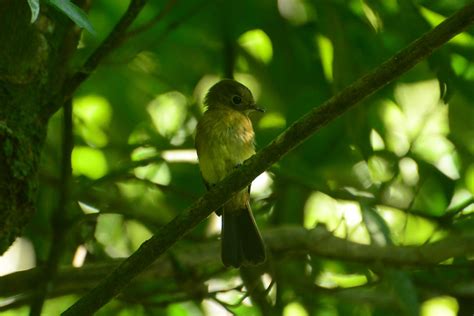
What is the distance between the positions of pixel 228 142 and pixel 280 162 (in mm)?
572

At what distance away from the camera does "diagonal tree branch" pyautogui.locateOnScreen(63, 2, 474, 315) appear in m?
2.51

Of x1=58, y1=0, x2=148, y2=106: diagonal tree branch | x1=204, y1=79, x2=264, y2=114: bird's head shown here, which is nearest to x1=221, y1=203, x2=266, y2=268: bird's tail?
x1=204, y1=79, x2=264, y2=114: bird's head

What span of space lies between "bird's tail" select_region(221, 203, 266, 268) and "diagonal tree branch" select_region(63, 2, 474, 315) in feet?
4.41

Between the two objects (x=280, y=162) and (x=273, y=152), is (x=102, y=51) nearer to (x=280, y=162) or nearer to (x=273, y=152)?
(x=273, y=152)

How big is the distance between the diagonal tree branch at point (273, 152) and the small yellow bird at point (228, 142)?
166cm

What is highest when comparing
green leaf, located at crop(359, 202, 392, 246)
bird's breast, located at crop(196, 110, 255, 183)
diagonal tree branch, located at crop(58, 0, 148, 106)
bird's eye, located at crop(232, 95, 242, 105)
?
bird's eye, located at crop(232, 95, 242, 105)

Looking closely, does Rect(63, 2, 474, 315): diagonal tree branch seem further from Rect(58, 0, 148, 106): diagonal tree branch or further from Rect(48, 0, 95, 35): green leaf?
Rect(58, 0, 148, 106): diagonal tree branch

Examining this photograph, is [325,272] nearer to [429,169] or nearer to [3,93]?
[429,169]

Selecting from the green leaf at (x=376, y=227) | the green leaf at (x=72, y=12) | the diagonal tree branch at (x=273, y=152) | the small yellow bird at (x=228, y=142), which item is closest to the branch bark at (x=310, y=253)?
the green leaf at (x=376, y=227)

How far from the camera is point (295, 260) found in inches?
193

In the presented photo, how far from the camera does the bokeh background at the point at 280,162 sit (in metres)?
4.29

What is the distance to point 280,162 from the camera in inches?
173

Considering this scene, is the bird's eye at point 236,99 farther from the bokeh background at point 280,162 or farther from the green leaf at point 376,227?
the green leaf at point 376,227

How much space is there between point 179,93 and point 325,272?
52.9 inches
